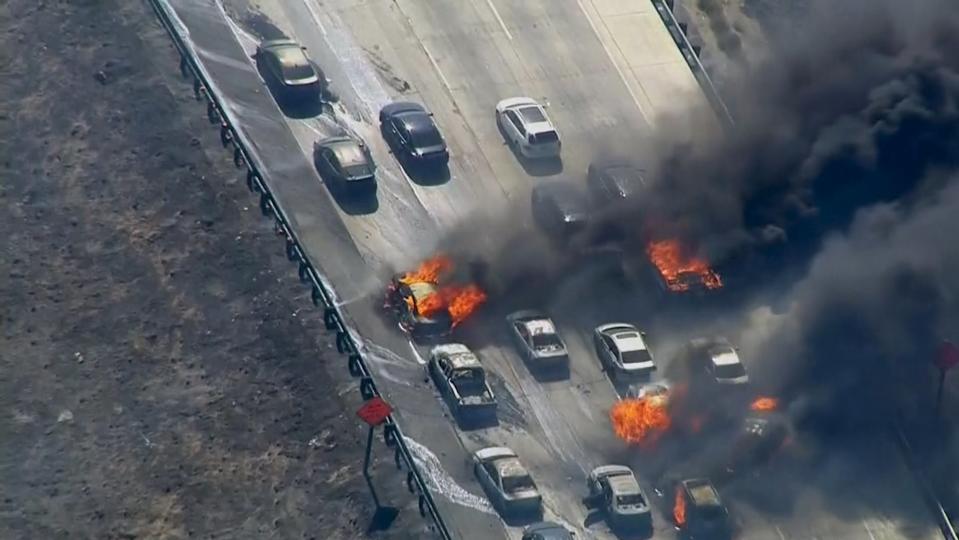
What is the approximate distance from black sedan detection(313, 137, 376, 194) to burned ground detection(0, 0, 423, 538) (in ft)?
12.1

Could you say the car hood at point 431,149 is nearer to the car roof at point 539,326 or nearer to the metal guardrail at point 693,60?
the car roof at point 539,326

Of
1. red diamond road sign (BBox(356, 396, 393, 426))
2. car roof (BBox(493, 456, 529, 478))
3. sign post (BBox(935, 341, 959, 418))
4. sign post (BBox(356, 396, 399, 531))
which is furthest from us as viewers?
sign post (BBox(935, 341, 959, 418))

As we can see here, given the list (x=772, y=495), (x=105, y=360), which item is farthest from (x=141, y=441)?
(x=772, y=495)

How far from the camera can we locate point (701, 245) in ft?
241

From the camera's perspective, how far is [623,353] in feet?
226

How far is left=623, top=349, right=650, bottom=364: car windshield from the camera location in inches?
2717

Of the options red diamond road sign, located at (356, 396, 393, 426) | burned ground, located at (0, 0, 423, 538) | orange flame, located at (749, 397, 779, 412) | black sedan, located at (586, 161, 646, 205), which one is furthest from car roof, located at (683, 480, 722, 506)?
black sedan, located at (586, 161, 646, 205)

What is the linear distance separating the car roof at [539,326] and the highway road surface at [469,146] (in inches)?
49.0

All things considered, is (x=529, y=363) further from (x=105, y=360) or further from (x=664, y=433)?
(x=105, y=360)

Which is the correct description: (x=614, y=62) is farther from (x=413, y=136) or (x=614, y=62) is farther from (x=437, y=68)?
(x=413, y=136)

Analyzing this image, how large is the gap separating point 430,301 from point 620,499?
11.0 metres

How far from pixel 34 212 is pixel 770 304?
27.7 m

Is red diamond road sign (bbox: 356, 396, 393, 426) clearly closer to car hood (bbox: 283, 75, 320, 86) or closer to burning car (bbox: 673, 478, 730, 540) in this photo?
burning car (bbox: 673, 478, 730, 540)

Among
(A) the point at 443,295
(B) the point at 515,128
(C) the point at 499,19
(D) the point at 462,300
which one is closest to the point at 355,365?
(A) the point at 443,295
